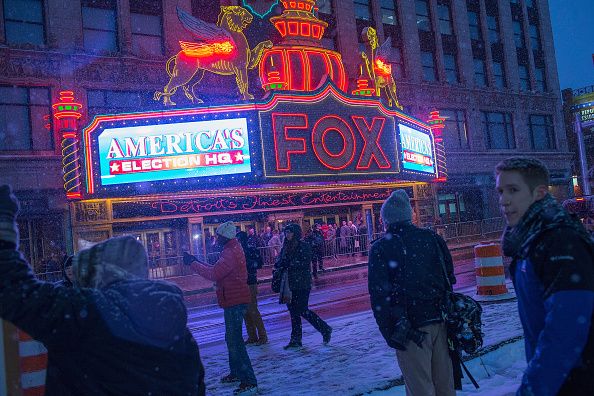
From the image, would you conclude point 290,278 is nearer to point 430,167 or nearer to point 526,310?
point 526,310

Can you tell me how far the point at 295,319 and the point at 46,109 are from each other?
18.3 m

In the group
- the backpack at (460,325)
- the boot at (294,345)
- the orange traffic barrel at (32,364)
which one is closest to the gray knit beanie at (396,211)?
the backpack at (460,325)

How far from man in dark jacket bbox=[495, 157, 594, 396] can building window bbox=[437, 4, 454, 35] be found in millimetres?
36850

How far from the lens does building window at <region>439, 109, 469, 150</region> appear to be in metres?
34.8

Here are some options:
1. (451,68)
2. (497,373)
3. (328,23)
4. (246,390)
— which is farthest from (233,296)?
(451,68)

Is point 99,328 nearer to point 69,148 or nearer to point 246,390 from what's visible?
point 246,390

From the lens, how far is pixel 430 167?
27.4 metres

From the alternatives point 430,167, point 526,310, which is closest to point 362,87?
point 430,167

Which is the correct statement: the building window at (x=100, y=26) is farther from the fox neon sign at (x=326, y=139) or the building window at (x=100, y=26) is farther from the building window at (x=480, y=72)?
the building window at (x=480, y=72)

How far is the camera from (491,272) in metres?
9.79

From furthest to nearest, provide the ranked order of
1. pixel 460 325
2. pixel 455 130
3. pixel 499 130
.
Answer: pixel 499 130 < pixel 455 130 < pixel 460 325

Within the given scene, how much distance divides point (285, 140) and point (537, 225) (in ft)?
61.2

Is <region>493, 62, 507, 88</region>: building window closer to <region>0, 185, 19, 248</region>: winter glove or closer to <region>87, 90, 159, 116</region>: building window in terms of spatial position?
<region>87, 90, 159, 116</region>: building window

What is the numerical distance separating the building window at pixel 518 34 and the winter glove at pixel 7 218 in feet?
147
